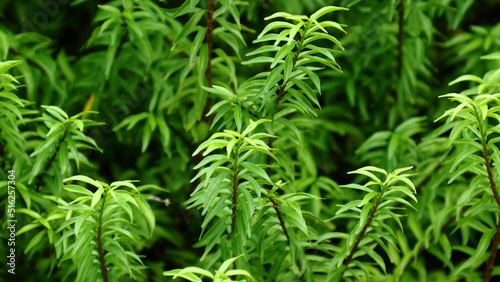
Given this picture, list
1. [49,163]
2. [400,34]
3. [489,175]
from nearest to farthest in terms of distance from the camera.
Answer: 1. [489,175]
2. [49,163]
3. [400,34]

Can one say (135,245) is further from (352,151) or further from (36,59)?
(352,151)

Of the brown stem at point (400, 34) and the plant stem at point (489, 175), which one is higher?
the brown stem at point (400, 34)

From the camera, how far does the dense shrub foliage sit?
147 cm

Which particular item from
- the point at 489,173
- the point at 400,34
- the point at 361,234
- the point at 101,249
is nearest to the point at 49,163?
the point at 101,249

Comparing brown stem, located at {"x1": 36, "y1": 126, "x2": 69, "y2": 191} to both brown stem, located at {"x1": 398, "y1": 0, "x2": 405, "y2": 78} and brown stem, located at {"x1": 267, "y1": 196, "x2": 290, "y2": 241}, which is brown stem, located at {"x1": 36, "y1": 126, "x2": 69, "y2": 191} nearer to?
brown stem, located at {"x1": 267, "y1": 196, "x2": 290, "y2": 241}

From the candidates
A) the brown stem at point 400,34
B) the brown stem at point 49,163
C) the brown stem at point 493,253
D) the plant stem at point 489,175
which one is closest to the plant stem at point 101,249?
the brown stem at point 49,163

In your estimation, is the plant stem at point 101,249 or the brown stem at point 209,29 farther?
the brown stem at point 209,29

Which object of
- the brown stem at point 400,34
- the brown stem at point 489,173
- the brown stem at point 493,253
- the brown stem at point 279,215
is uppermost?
the brown stem at point 400,34

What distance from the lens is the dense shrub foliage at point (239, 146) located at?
4.81 ft

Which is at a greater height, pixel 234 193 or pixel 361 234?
pixel 234 193

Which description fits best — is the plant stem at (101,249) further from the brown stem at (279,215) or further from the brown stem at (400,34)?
the brown stem at (400,34)

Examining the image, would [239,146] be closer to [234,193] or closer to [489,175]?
[234,193]

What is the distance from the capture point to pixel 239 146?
4.49 ft

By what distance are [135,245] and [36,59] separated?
28.3 inches
